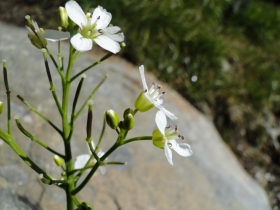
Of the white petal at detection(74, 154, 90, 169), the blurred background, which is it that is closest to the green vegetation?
the blurred background

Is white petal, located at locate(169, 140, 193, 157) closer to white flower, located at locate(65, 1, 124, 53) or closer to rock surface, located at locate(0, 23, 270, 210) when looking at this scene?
white flower, located at locate(65, 1, 124, 53)

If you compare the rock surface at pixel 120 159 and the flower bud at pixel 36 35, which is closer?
the flower bud at pixel 36 35

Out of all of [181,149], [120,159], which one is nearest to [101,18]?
[181,149]

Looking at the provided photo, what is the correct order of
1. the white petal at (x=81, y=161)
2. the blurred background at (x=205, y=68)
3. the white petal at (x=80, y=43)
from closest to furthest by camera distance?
the white petal at (x=80, y=43), the white petal at (x=81, y=161), the blurred background at (x=205, y=68)

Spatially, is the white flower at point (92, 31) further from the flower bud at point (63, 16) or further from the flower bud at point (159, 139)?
the flower bud at point (159, 139)

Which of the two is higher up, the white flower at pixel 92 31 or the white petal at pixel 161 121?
the white flower at pixel 92 31

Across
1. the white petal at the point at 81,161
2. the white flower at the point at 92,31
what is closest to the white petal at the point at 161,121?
the white flower at the point at 92,31
